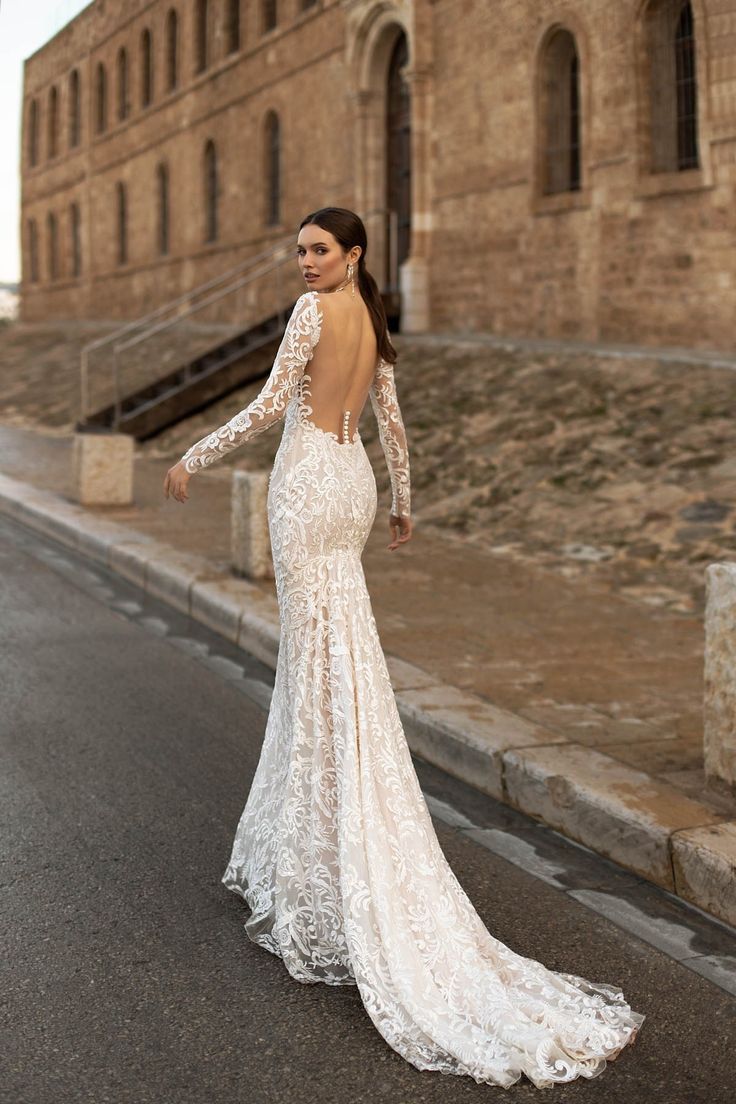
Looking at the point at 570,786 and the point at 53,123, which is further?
the point at 53,123

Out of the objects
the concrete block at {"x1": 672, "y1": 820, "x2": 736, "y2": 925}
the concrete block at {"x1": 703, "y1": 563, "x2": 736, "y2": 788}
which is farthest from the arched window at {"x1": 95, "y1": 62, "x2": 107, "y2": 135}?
the concrete block at {"x1": 672, "y1": 820, "x2": 736, "y2": 925}

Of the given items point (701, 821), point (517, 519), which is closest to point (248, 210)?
point (517, 519)

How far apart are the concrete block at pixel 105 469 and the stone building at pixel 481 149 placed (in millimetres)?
6659

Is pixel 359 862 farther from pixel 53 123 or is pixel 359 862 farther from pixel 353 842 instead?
pixel 53 123

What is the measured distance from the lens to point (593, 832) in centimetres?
453

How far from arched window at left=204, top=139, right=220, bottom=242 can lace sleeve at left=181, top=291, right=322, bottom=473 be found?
28.4 meters

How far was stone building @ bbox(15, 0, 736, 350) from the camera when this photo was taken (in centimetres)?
1556

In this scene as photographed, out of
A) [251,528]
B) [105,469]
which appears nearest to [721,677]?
[251,528]

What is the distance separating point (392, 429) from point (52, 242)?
4516 centimetres

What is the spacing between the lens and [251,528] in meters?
8.98

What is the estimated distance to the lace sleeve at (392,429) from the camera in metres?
4.07

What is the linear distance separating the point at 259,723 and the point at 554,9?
14.1 m

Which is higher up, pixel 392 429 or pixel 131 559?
pixel 392 429

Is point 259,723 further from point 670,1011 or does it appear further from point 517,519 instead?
point 517,519
